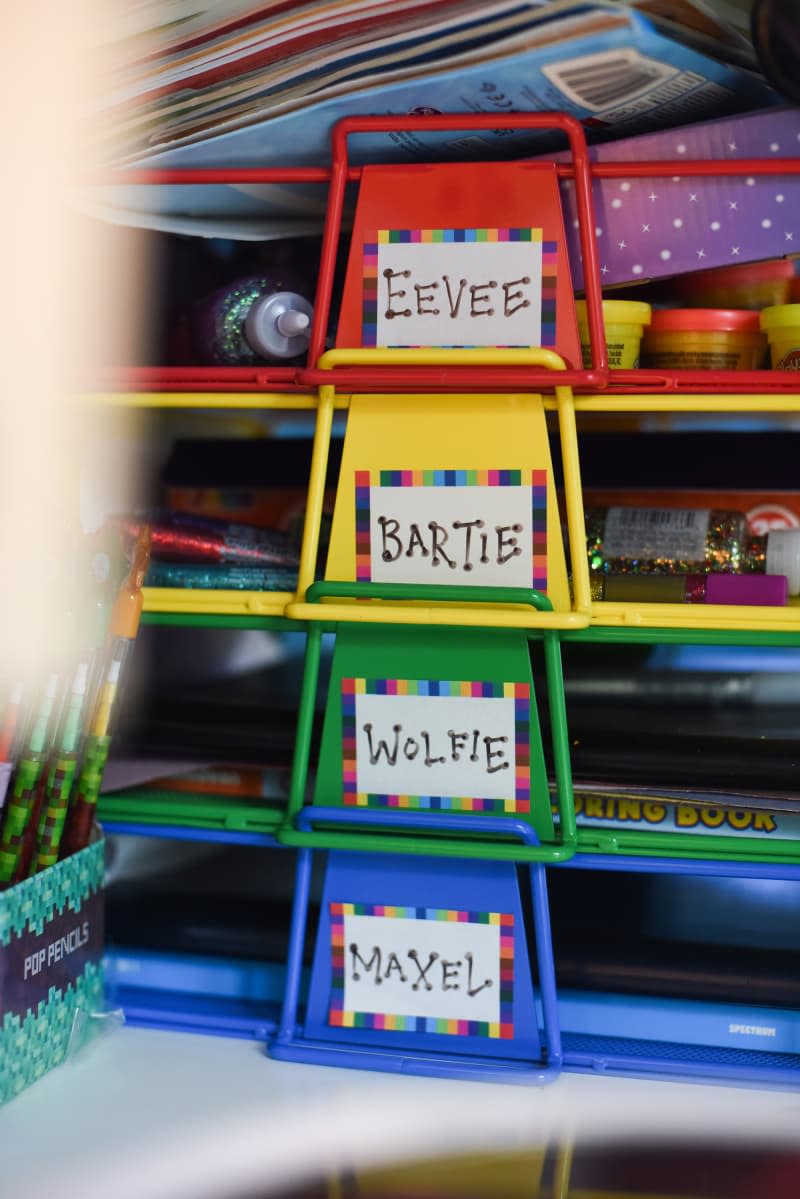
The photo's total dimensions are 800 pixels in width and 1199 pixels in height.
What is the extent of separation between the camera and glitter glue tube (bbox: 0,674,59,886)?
2.94 feet

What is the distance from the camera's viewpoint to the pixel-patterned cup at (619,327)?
91cm

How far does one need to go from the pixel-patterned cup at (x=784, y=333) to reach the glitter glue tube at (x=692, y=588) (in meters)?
0.16

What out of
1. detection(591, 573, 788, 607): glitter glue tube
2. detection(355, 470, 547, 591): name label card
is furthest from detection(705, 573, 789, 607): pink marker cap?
detection(355, 470, 547, 591): name label card

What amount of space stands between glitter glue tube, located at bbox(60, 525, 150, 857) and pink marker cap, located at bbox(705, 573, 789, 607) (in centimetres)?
45

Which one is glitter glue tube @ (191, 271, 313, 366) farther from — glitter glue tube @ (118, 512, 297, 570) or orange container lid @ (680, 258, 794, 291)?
orange container lid @ (680, 258, 794, 291)

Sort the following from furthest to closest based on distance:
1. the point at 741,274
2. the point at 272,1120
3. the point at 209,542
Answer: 1. the point at 209,542
2. the point at 741,274
3. the point at 272,1120

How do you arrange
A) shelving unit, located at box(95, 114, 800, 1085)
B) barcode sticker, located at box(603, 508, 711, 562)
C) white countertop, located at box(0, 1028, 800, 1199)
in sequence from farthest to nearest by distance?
barcode sticker, located at box(603, 508, 711, 562)
shelving unit, located at box(95, 114, 800, 1085)
white countertop, located at box(0, 1028, 800, 1199)

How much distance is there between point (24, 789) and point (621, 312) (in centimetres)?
58

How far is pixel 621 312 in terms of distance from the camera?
0.91 metres

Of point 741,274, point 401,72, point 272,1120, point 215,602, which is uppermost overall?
point 401,72

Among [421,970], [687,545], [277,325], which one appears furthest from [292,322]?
[421,970]

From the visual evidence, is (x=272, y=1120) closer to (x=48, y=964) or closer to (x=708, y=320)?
(x=48, y=964)

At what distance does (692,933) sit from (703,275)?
54 centimetres

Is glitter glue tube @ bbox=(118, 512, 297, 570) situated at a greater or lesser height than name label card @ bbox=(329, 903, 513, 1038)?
greater
